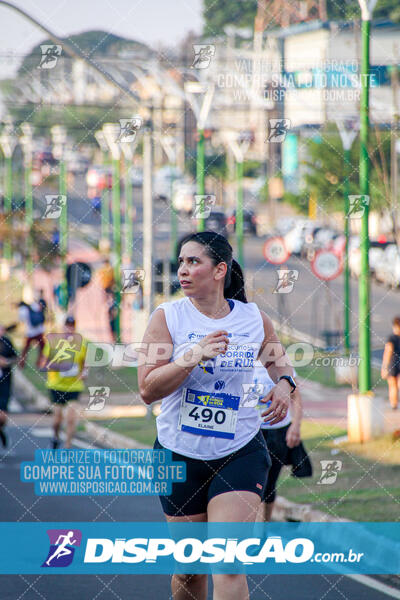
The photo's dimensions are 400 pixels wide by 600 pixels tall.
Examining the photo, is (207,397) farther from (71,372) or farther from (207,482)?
(71,372)

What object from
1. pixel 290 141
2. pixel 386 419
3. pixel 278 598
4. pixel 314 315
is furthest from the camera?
pixel 290 141

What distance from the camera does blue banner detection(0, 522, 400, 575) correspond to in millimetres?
6875

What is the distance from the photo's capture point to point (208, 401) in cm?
477

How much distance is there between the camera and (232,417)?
4.79 metres

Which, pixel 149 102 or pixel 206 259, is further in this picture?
pixel 149 102

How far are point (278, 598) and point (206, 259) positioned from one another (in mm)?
2594

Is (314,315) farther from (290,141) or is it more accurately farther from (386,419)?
(290,141)

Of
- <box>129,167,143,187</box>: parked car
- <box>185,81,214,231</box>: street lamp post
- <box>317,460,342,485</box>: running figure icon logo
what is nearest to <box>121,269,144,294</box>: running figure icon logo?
<box>185,81,214,231</box>: street lamp post

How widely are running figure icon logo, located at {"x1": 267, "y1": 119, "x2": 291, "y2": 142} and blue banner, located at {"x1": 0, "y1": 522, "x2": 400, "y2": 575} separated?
195 inches

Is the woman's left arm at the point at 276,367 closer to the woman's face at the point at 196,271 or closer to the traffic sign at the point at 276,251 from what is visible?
the woman's face at the point at 196,271

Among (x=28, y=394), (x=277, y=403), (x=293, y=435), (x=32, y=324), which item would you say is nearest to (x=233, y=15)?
(x=32, y=324)

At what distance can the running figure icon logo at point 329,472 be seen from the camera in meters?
9.66

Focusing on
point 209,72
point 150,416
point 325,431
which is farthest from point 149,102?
point 325,431

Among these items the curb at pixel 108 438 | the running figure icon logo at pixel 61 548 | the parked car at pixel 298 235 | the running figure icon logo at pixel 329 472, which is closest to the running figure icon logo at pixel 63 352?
the curb at pixel 108 438
